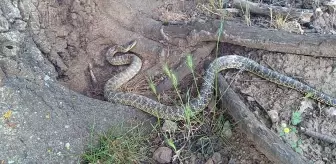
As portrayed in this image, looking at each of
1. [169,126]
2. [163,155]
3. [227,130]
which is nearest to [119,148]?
[163,155]

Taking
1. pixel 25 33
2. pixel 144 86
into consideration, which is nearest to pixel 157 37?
pixel 144 86

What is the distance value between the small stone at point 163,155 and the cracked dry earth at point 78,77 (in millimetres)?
657

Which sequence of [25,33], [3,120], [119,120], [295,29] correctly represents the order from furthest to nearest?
1. [295,29]
2. [25,33]
3. [119,120]
4. [3,120]

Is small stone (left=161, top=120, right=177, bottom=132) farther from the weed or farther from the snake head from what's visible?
the snake head

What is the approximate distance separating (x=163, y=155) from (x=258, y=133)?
1.35 meters

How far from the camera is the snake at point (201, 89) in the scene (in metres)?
5.95

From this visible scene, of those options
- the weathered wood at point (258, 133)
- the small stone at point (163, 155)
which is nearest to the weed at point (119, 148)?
the small stone at point (163, 155)

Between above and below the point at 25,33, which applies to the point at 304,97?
below

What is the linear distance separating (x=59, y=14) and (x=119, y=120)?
2.25m

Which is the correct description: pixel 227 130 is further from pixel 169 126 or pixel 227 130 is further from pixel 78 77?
pixel 78 77

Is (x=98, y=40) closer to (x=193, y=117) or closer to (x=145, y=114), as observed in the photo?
(x=145, y=114)

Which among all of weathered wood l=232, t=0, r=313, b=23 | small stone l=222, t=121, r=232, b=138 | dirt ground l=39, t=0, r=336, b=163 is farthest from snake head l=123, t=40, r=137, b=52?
small stone l=222, t=121, r=232, b=138

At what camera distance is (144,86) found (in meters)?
6.73

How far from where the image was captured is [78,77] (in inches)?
266
